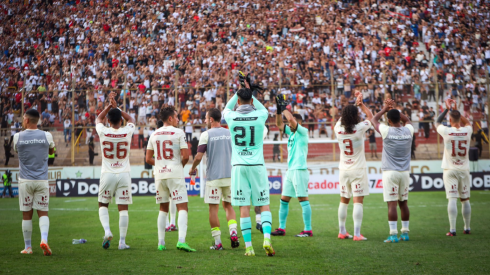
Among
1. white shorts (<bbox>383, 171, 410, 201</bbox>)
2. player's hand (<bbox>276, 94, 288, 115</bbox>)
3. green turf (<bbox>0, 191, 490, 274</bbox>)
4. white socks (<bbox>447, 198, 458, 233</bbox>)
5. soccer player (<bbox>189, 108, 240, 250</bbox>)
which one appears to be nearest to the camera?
green turf (<bbox>0, 191, 490, 274</bbox>)

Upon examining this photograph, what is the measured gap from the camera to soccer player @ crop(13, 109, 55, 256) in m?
7.77

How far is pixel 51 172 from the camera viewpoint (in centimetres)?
2217

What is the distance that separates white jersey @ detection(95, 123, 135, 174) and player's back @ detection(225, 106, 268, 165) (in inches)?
82.9

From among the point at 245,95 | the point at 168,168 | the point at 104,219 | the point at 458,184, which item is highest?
the point at 245,95

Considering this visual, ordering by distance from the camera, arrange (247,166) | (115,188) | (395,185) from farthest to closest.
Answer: (395,185)
(115,188)
(247,166)

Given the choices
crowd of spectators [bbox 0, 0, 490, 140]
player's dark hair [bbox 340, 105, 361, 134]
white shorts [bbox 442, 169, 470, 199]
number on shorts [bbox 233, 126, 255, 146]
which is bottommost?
white shorts [bbox 442, 169, 470, 199]

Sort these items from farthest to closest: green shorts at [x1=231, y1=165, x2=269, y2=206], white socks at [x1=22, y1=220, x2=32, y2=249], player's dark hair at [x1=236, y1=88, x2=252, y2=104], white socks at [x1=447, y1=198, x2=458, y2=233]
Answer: white socks at [x1=447, y1=198, x2=458, y2=233]
white socks at [x1=22, y1=220, x2=32, y2=249]
player's dark hair at [x1=236, y1=88, x2=252, y2=104]
green shorts at [x1=231, y1=165, x2=269, y2=206]

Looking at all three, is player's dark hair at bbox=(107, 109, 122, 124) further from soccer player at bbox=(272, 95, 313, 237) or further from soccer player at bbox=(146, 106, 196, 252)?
soccer player at bbox=(272, 95, 313, 237)

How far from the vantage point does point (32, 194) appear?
7.83 meters

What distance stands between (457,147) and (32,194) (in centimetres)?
805

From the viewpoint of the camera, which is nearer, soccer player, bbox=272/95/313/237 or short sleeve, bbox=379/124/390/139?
short sleeve, bbox=379/124/390/139

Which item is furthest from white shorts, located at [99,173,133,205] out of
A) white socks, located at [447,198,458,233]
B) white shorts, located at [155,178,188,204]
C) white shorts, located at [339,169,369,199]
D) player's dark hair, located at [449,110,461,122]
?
player's dark hair, located at [449,110,461,122]

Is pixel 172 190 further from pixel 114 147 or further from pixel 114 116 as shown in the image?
pixel 114 116

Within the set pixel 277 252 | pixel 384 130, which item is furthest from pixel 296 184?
pixel 277 252
